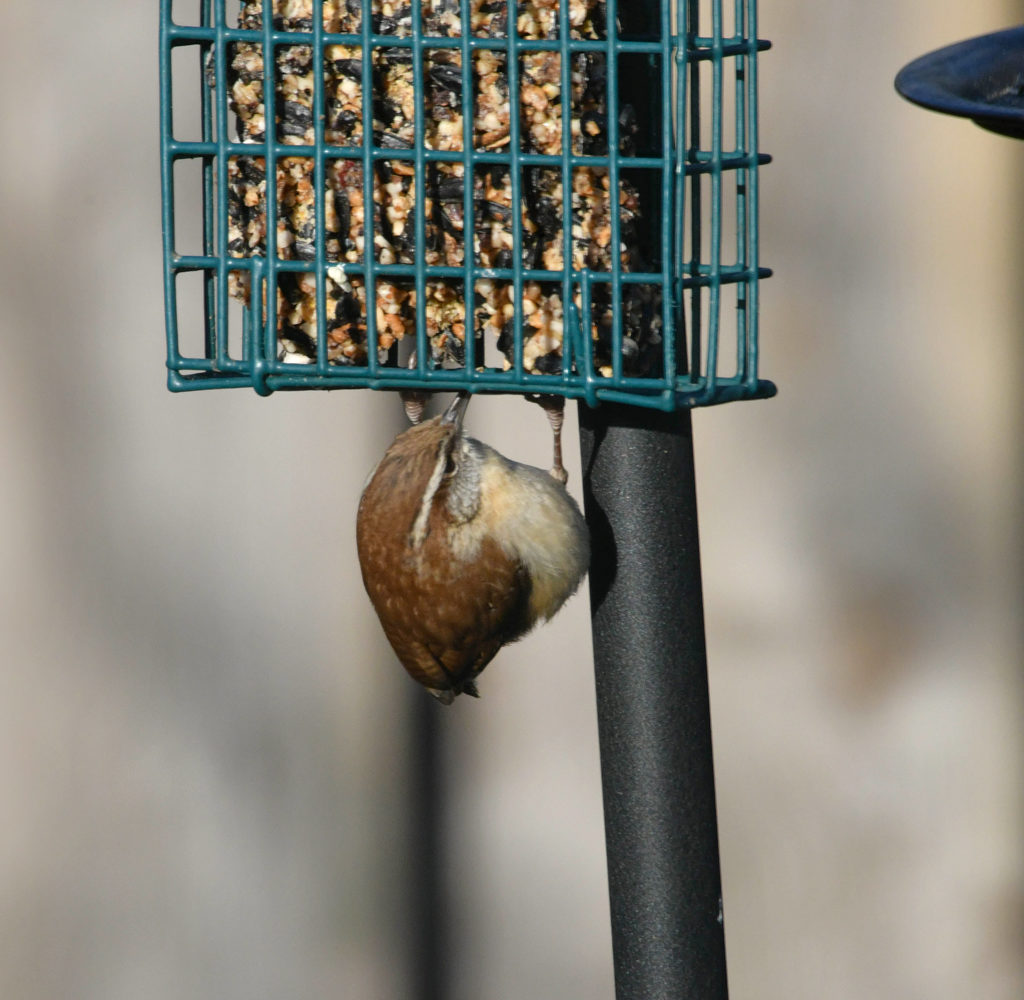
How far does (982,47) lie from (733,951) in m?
2.29

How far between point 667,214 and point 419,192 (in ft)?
1.12

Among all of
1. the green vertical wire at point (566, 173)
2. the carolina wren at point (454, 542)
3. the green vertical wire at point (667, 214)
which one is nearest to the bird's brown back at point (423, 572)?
the carolina wren at point (454, 542)

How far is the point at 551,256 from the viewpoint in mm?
2023

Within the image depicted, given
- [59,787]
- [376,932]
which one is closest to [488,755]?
[376,932]

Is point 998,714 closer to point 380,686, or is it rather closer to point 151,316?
point 380,686

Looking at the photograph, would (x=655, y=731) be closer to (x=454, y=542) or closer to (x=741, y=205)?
(x=454, y=542)

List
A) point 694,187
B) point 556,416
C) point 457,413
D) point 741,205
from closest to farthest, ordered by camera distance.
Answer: point 694,187 < point 741,205 < point 556,416 < point 457,413

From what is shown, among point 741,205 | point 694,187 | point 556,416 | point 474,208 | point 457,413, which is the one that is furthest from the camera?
point 457,413

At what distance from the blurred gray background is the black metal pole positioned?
1.16 metres

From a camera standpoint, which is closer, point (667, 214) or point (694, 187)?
point (667, 214)

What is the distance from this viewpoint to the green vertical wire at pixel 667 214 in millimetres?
1840

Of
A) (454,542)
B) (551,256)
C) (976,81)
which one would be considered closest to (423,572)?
(454,542)

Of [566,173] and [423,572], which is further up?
[566,173]

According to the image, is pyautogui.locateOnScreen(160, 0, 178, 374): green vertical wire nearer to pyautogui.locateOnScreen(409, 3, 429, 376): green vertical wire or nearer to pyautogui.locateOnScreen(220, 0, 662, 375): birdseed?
pyautogui.locateOnScreen(220, 0, 662, 375): birdseed
